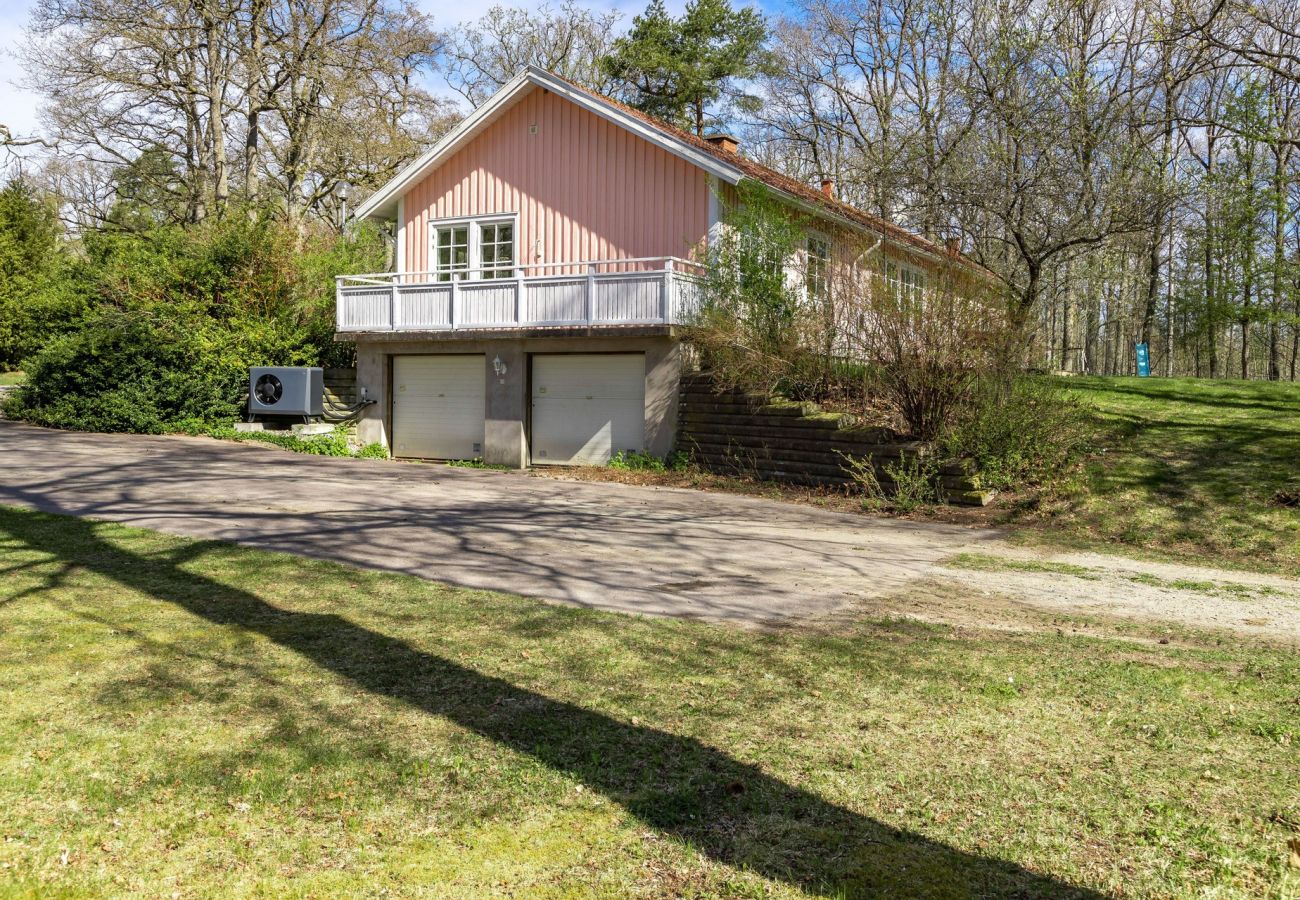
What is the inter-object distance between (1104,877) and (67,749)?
4.05 metres

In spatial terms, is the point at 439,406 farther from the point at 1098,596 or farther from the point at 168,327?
the point at 1098,596

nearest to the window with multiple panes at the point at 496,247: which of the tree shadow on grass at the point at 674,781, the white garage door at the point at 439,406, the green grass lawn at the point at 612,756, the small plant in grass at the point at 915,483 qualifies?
the white garage door at the point at 439,406

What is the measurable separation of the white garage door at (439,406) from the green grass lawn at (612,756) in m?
14.1

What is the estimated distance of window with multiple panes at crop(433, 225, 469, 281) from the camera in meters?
23.3

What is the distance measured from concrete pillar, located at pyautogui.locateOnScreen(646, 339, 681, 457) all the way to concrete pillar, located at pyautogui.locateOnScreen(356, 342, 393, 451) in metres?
6.74

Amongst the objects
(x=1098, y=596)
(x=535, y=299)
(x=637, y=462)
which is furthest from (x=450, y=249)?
(x=1098, y=596)

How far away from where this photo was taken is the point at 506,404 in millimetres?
19609

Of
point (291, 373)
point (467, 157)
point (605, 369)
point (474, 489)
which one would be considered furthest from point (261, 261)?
point (474, 489)

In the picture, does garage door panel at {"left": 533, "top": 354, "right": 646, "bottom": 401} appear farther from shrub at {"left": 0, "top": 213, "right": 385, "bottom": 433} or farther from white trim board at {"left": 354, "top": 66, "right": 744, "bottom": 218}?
shrub at {"left": 0, "top": 213, "right": 385, "bottom": 433}

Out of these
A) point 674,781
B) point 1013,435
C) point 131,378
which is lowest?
point 674,781

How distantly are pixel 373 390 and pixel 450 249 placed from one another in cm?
430

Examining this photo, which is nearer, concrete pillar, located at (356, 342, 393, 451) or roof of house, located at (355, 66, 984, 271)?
roof of house, located at (355, 66, 984, 271)

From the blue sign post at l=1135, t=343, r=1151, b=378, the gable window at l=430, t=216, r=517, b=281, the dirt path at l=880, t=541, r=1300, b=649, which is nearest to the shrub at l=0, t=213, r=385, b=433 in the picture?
the gable window at l=430, t=216, r=517, b=281

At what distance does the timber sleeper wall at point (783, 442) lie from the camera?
13.9 metres
